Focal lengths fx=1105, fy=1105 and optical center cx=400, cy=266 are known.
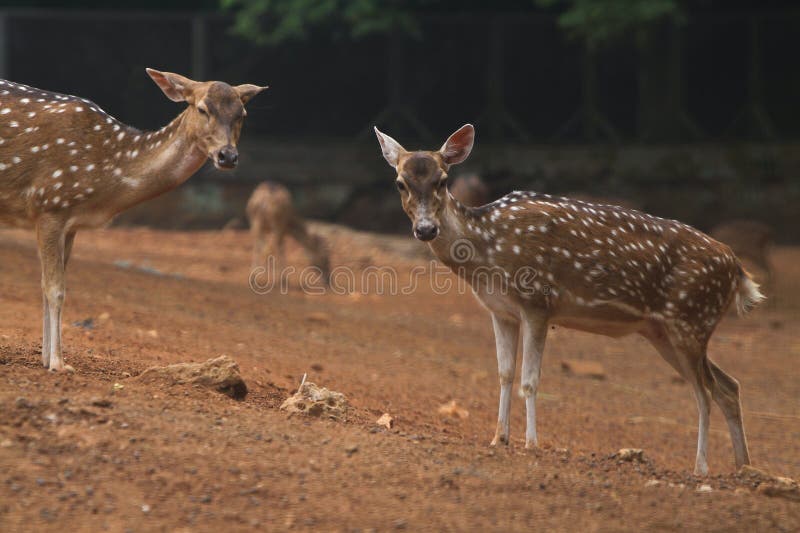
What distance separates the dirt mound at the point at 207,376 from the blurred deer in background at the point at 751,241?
1251 cm

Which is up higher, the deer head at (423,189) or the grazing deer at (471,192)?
the deer head at (423,189)

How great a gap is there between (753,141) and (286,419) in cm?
1774

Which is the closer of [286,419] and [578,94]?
[286,419]

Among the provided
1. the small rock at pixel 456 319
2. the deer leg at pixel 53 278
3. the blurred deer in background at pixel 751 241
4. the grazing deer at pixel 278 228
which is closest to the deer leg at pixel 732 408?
the deer leg at pixel 53 278

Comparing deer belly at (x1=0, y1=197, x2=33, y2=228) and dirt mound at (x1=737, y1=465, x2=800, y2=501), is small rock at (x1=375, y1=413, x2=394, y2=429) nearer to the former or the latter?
dirt mound at (x1=737, y1=465, x2=800, y2=501)

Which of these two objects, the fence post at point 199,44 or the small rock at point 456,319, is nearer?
the small rock at point 456,319

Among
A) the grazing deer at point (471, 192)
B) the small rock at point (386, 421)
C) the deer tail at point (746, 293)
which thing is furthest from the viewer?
the grazing deer at point (471, 192)

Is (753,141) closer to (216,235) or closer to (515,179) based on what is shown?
(515,179)

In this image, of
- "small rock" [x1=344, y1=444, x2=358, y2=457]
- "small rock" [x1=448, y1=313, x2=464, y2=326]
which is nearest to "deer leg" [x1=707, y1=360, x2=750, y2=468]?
"small rock" [x1=344, y1=444, x2=358, y2=457]

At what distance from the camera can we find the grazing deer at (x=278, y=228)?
18891 mm

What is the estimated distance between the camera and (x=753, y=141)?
22.4 m

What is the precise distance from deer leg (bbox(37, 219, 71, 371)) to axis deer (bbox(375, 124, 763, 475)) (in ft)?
7.74

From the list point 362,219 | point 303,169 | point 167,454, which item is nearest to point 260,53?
point 303,169

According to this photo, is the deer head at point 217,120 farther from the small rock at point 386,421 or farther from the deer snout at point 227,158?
the small rock at point 386,421
